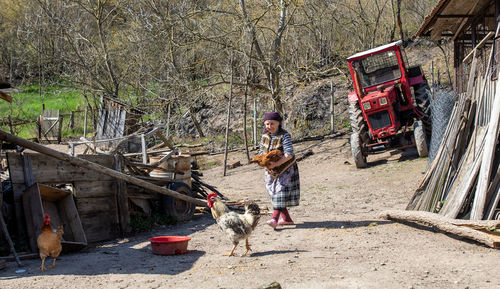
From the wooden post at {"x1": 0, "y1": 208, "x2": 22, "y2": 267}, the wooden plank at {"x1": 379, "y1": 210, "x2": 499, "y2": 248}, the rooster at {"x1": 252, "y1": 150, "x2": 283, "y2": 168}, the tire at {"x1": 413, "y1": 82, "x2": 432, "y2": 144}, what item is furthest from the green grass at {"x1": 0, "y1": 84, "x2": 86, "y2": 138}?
the wooden plank at {"x1": 379, "y1": 210, "x2": 499, "y2": 248}

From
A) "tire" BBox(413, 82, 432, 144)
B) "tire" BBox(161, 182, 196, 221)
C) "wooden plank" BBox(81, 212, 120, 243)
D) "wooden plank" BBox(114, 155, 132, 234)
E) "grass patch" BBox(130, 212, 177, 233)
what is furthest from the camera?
"tire" BBox(413, 82, 432, 144)

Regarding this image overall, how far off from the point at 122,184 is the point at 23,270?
8.21ft

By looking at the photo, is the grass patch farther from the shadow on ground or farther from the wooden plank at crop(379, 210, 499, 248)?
the wooden plank at crop(379, 210, 499, 248)

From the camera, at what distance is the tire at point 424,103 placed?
13211 mm

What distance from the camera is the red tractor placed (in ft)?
42.4

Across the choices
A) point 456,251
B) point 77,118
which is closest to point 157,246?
point 456,251

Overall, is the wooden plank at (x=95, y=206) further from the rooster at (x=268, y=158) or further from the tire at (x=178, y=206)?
the rooster at (x=268, y=158)

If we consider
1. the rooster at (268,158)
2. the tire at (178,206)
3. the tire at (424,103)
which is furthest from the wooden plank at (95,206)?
the tire at (424,103)

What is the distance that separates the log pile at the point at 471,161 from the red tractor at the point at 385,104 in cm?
522

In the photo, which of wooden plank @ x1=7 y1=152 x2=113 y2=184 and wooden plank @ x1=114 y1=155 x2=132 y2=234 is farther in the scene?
wooden plank @ x1=114 y1=155 x2=132 y2=234

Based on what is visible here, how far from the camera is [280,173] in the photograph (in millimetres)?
7125

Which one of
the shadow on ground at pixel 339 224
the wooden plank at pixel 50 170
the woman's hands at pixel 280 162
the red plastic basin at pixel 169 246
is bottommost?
the shadow on ground at pixel 339 224

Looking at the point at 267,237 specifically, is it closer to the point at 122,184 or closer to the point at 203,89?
the point at 122,184

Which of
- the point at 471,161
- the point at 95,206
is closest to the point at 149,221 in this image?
the point at 95,206
